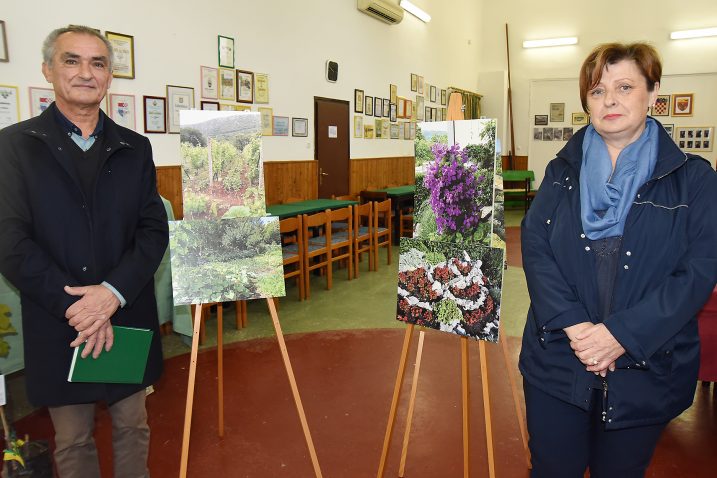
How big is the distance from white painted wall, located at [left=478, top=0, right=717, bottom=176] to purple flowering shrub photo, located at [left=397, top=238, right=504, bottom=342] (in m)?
11.8

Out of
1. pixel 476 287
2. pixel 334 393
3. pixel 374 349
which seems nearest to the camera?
pixel 476 287

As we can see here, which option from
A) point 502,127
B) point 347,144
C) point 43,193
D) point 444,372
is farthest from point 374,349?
point 502,127

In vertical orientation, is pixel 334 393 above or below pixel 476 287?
below

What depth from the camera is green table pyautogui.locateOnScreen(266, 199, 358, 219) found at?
563 centimetres

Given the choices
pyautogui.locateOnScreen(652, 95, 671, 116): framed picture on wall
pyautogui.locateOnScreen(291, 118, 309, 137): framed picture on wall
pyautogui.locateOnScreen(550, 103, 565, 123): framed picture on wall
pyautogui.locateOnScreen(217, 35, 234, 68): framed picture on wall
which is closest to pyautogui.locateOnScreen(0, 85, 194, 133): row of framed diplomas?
pyautogui.locateOnScreen(217, 35, 234, 68): framed picture on wall

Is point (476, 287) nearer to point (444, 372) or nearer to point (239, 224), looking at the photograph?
point (239, 224)

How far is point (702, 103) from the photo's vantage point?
11648 mm

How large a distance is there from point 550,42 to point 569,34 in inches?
17.0

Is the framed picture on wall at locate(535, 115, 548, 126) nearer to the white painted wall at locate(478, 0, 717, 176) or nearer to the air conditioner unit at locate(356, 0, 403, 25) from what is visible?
the white painted wall at locate(478, 0, 717, 176)

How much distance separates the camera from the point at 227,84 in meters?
5.91

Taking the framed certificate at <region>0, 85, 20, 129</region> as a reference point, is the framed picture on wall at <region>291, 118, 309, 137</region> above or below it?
above

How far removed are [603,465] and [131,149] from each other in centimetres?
180

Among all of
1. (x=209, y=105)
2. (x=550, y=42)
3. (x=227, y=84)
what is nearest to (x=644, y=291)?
(x=209, y=105)

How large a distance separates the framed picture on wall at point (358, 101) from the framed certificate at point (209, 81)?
9.86 ft
